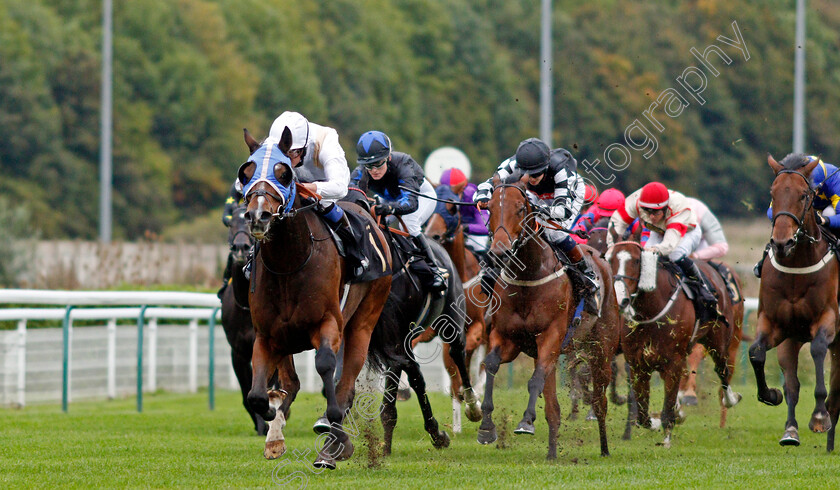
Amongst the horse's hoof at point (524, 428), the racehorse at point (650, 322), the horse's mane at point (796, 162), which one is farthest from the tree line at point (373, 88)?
the horse's hoof at point (524, 428)

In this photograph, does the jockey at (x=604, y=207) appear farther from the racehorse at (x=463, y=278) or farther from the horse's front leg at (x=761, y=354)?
the horse's front leg at (x=761, y=354)

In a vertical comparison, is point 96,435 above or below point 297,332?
below

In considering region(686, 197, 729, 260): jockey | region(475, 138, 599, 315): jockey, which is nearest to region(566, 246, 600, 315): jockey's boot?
region(475, 138, 599, 315): jockey

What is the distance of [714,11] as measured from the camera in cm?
3906

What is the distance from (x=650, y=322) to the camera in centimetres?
998

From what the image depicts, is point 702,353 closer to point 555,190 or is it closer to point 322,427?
point 555,190

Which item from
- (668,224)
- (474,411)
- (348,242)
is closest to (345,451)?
(348,242)

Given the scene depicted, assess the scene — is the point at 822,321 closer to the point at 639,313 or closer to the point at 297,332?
the point at 639,313

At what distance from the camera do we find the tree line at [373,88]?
1348 inches

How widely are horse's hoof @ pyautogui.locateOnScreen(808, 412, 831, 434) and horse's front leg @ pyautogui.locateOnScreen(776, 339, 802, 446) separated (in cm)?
13

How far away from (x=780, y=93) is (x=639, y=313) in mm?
27816

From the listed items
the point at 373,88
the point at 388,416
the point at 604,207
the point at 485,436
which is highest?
the point at 373,88

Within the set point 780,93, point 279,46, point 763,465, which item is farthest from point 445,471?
point 279,46

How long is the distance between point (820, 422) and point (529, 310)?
7.64 feet
